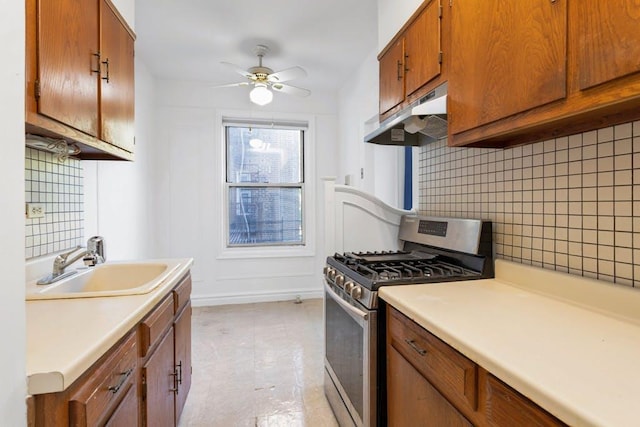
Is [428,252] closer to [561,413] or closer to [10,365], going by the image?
[561,413]

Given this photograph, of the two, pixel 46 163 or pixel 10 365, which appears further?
pixel 46 163

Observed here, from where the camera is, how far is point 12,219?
Answer: 64 cm

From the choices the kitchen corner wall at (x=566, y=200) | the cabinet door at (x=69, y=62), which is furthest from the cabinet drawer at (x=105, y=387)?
the kitchen corner wall at (x=566, y=200)

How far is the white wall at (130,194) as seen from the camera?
2355 millimetres

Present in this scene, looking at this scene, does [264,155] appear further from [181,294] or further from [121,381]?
[121,381]

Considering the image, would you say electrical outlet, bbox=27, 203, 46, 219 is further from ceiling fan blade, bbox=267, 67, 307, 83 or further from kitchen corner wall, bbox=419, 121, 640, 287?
kitchen corner wall, bbox=419, 121, 640, 287

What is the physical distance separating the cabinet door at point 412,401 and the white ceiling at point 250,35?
8.06ft

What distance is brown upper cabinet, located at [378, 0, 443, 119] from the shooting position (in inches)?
60.0

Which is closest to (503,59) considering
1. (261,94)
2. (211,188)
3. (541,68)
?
(541,68)

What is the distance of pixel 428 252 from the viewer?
1.96m

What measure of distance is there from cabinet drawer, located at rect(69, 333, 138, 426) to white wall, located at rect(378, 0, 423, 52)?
2.00 metres

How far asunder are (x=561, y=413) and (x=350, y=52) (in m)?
3.25

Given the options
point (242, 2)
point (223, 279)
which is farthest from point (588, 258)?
point (223, 279)

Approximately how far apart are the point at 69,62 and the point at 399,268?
1632 mm
